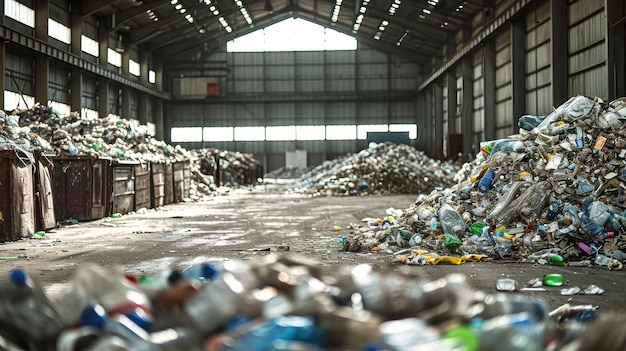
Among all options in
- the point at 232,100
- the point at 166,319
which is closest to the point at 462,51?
the point at 232,100

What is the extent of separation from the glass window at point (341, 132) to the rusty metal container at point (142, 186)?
28.9 metres

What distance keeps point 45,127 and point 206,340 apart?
17.2 m

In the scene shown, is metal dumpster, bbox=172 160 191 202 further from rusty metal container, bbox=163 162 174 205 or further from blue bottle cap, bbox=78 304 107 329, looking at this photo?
blue bottle cap, bbox=78 304 107 329

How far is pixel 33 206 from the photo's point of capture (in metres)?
12.2

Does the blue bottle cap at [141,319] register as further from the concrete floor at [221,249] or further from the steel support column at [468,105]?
the steel support column at [468,105]

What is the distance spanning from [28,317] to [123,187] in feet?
51.1

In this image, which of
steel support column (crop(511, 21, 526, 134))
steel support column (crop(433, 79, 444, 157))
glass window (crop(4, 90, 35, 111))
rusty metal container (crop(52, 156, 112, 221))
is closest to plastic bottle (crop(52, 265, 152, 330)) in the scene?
rusty metal container (crop(52, 156, 112, 221))

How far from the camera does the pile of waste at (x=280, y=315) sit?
6.30 ft

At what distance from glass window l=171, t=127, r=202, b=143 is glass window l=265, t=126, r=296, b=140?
5107 millimetres

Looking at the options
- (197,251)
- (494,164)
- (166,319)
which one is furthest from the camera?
(494,164)

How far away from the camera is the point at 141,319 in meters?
2.21

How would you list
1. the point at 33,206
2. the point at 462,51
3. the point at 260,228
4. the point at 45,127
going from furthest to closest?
the point at 462,51, the point at 45,127, the point at 260,228, the point at 33,206

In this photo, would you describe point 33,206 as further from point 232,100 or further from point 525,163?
point 232,100

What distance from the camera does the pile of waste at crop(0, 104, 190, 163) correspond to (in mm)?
15729
